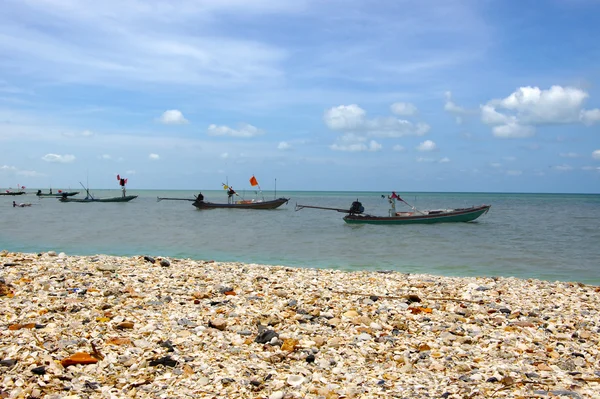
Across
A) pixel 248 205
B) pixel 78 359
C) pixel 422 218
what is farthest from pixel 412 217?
pixel 78 359

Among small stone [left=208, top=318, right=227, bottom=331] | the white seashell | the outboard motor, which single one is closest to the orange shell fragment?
small stone [left=208, top=318, right=227, bottom=331]

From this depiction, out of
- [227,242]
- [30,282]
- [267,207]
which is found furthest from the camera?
[267,207]

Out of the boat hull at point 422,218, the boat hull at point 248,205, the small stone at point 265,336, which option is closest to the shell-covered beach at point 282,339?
the small stone at point 265,336

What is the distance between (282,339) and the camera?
308 inches

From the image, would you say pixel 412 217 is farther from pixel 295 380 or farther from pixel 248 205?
pixel 295 380

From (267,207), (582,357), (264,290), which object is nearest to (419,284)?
(264,290)

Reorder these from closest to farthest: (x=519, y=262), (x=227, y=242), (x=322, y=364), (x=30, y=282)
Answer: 1. (x=322, y=364)
2. (x=30, y=282)
3. (x=519, y=262)
4. (x=227, y=242)

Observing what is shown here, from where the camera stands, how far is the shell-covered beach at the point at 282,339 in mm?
6199

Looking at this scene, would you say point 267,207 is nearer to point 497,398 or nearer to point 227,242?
point 227,242

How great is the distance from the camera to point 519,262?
74.3ft

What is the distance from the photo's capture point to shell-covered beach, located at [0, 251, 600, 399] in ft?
20.3

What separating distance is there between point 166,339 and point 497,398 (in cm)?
498

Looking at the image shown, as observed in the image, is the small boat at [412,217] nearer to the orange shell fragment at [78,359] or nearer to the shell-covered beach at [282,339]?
the shell-covered beach at [282,339]

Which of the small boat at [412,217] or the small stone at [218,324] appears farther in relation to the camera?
the small boat at [412,217]
